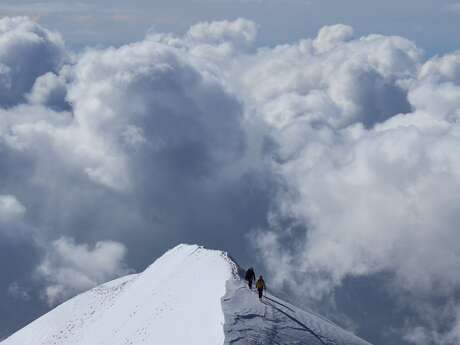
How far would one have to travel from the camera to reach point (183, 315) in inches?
2680

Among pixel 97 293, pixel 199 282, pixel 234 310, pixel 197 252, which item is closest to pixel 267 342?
pixel 234 310

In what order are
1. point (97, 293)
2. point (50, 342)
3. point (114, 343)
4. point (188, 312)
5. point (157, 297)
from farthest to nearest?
point (97, 293) < point (50, 342) < point (157, 297) < point (114, 343) < point (188, 312)

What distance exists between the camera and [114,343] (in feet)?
238

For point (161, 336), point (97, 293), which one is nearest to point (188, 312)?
point (161, 336)

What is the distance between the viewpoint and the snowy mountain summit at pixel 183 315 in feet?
204

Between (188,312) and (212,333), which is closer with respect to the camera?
(212,333)

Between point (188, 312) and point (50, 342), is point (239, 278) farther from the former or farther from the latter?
point (50, 342)

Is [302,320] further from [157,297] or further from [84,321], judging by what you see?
[84,321]

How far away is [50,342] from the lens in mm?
86812

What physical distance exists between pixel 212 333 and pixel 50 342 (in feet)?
120

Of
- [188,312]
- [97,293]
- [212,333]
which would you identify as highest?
[97,293]

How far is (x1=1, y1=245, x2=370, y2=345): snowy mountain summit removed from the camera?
62125 millimetres

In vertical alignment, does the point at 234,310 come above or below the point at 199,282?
below

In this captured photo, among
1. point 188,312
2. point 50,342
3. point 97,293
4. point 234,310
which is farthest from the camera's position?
point 97,293
